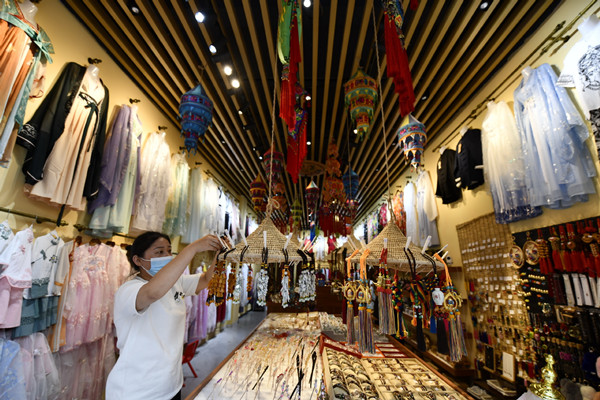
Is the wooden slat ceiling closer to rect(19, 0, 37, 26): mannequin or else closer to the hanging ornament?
the hanging ornament

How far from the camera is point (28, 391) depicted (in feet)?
5.68

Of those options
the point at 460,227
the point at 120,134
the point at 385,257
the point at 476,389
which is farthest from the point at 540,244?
the point at 120,134

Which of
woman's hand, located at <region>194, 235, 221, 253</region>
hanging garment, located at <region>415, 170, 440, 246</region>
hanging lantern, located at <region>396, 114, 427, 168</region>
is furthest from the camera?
hanging garment, located at <region>415, 170, 440, 246</region>

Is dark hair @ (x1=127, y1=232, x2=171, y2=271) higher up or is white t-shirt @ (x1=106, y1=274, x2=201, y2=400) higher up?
dark hair @ (x1=127, y1=232, x2=171, y2=271)

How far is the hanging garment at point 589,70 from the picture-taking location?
1.67 metres

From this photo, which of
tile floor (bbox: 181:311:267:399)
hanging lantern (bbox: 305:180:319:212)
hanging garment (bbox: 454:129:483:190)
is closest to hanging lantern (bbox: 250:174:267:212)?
hanging lantern (bbox: 305:180:319:212)

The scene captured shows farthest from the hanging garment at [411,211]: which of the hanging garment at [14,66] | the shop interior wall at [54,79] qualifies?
the hanging garment at [14,66]

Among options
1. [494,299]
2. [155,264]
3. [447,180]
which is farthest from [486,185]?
[155,264]

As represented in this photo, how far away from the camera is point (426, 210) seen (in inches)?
179

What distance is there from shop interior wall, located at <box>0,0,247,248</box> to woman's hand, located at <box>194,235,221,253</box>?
1841 mm

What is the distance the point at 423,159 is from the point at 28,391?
600 centimetres

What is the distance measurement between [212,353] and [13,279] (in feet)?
14.2

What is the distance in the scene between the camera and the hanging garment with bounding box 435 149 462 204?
388 cm

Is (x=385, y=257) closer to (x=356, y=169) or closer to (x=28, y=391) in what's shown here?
(x=28, y=391)
